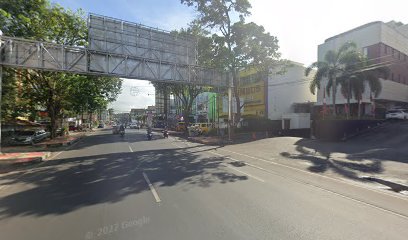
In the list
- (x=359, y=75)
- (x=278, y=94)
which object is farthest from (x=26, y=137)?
(x=278, y=94)

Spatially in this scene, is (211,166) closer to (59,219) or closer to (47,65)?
(59,219)

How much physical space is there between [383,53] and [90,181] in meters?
42.7

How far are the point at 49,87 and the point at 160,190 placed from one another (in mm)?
24460

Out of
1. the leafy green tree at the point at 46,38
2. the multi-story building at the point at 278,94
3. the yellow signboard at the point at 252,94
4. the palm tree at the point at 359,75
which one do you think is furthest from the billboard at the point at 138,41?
the yellow signboard at the point at 252,94

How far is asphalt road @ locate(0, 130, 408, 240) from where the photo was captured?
5262mm

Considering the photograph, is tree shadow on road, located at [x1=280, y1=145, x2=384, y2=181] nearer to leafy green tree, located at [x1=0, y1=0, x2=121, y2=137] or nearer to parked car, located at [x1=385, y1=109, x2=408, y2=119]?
leafy green tree, located at [x1=0, y1=0, x2=121, y2=137]

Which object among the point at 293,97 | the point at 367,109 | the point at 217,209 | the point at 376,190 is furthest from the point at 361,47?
the point at 217,209

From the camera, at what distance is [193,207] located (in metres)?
6.65

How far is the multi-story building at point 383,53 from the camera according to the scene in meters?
38.1

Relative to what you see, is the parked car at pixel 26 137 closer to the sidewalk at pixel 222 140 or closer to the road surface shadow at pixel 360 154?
the sidewalk at pixel 222 140

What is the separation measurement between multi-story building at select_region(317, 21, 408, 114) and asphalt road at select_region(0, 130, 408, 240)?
3427cm

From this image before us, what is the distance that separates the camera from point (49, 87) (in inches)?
1081

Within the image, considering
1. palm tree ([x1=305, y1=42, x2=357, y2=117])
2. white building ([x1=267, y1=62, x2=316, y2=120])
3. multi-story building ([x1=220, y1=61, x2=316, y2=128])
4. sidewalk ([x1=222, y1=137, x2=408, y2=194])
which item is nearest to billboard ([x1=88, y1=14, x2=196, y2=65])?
sidewalk ([x1=222, y1=137, x2=408, y2=194])

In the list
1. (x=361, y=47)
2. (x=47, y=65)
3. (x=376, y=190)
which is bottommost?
(x=376, y=190)
